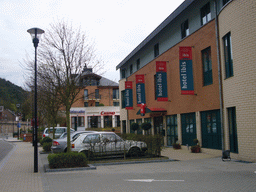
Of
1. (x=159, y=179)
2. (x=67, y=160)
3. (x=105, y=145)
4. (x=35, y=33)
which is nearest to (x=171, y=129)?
(x=105, y=145)

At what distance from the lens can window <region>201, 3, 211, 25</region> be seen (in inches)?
705

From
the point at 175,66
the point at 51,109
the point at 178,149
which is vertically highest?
the point at 175,66

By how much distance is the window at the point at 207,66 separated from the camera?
17797mm

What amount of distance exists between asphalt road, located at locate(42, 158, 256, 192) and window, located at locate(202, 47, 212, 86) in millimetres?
6447

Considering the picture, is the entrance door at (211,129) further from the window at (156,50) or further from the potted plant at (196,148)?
the window at (156,50)

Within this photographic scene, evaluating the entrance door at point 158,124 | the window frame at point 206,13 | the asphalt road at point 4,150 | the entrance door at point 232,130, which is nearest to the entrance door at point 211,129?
the entrance door at point 232,130

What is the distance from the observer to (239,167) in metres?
11.6

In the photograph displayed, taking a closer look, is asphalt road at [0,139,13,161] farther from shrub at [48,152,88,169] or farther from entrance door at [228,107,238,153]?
entrance door at [228,107,238,153]

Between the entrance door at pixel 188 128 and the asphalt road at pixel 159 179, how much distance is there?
719cm

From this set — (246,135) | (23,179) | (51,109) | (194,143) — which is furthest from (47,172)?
(51,109)

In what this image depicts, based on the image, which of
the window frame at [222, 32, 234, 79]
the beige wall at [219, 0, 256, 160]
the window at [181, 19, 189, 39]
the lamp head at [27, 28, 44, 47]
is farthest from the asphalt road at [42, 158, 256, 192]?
the window at [181, 19, 189, 39]

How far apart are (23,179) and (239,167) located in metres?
7.87

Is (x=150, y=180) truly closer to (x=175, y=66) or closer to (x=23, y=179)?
(x=23, y=179)

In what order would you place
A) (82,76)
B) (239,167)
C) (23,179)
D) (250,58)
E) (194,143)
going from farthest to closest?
1. (194,143)
2. (82,76)
3. (250,58)
4. (239,167)
5. (23,179)
